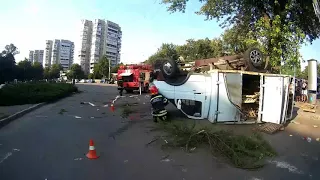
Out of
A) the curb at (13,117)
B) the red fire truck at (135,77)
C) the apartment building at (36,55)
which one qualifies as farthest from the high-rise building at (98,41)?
the curb at (13,117)

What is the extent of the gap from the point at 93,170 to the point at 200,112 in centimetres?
544

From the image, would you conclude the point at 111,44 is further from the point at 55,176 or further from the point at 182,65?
the point at 55,176

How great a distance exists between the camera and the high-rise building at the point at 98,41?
109 m

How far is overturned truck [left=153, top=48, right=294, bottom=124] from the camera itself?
30.1 feet

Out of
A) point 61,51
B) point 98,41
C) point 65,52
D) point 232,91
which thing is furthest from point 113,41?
point 232,91

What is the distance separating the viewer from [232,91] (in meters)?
9.21

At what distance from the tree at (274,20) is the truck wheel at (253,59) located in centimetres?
638

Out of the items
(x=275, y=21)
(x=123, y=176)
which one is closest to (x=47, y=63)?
(x=275, y=21)

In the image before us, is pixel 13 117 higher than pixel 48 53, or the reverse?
pixel 48 53

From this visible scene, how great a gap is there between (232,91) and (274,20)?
9.06m

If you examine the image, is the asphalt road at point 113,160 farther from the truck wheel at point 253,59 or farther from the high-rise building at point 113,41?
the high-rise building at point 113,41

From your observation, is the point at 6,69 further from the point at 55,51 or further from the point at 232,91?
the point at 55,51

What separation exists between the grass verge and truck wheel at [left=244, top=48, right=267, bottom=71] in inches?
132

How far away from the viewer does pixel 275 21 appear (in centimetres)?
1602
